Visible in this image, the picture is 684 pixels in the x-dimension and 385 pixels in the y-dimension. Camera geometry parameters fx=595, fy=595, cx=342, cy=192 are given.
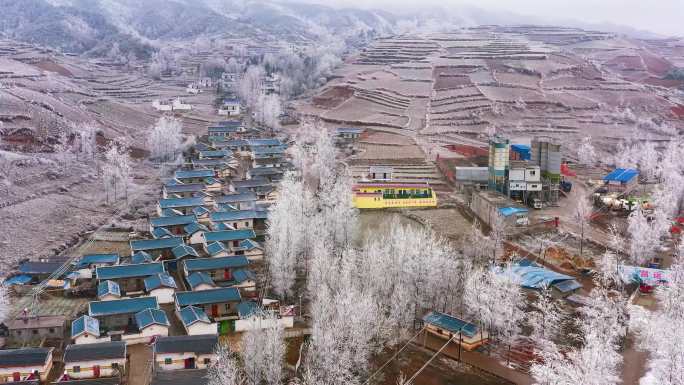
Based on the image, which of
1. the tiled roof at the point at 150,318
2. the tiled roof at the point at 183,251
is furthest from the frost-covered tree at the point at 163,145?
the tiled roof at the point at 150,318

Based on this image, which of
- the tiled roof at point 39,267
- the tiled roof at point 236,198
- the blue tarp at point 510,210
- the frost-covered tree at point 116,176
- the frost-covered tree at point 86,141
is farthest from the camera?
the frost-covered tree at point 86,141

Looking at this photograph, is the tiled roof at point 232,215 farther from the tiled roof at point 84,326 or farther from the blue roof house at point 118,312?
the tiled roof at point 84,326

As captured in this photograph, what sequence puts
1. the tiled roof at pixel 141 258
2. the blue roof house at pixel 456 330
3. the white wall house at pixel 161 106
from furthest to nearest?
the white wall house at pixel 161 106
the tiled roof at pixel 141 258
the blue roof house at pixel 456 330

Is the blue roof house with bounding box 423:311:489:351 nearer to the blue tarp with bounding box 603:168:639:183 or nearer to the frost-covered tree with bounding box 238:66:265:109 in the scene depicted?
the blue tarp with bounding box 603:168:639:183

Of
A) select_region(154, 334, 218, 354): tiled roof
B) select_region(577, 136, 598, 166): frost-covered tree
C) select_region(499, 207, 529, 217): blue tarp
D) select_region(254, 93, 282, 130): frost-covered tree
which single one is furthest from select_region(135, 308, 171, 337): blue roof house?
select_region(254, 93, 282, 130): frost-covered tree

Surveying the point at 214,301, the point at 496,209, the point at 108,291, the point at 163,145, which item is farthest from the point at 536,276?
the point at 163,145

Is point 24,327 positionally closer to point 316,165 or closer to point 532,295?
point 532,295
